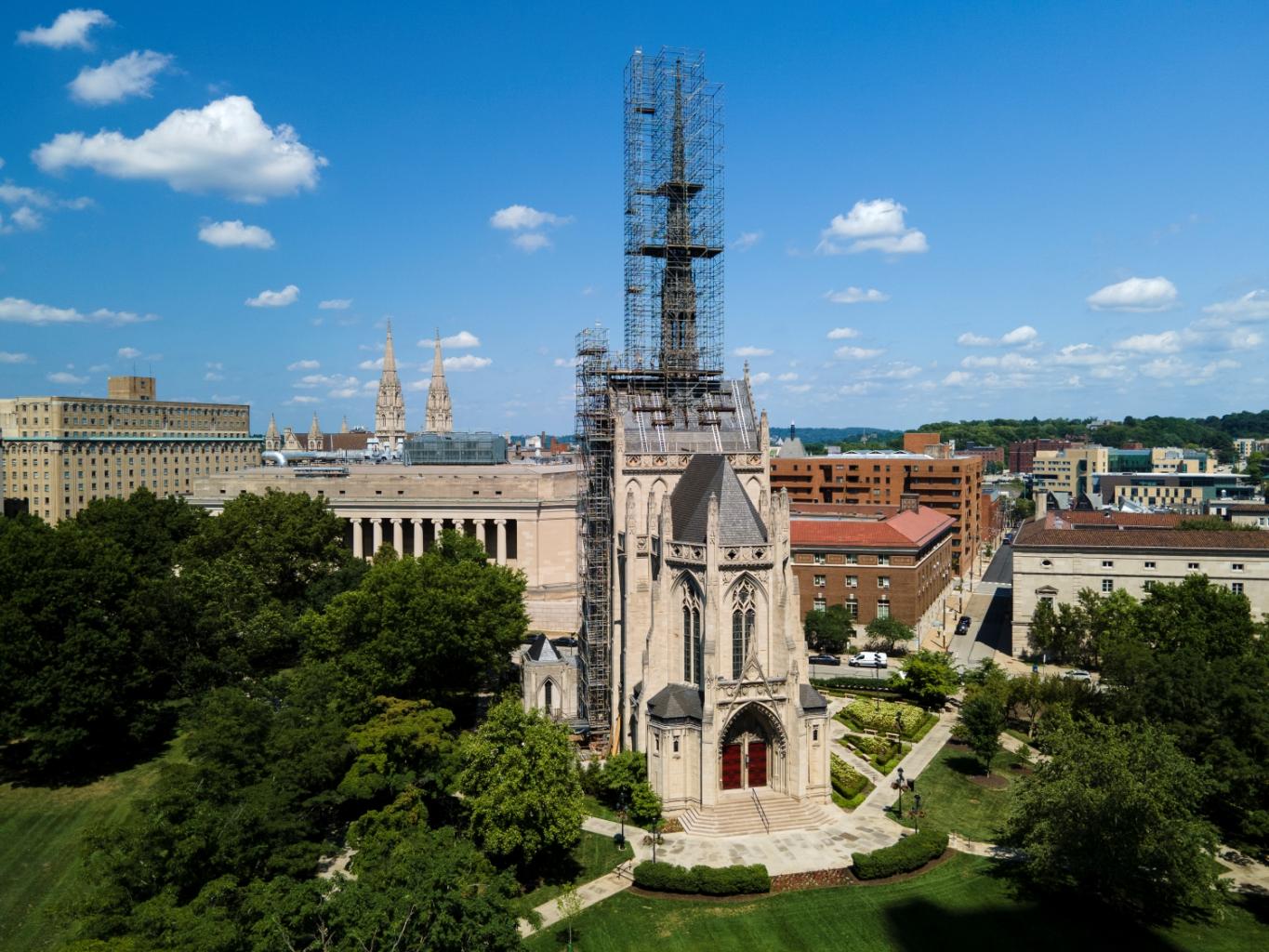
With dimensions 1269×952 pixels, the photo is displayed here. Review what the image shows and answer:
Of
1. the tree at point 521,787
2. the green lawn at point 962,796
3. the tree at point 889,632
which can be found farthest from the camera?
the tree at point 889,632

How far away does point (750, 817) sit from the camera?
4512 cm

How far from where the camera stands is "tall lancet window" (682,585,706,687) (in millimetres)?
47344

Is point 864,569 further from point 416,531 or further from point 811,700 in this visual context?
point 416,531

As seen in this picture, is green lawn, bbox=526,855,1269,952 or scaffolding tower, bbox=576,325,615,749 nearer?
green lawn, bbox=526,855,1269,952

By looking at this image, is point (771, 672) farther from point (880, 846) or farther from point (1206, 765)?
point (1206, 765)

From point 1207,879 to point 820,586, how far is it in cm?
5416

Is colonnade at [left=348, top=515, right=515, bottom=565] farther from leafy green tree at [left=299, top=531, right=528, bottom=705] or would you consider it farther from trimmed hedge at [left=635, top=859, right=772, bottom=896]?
trimmed hedge at [left=635, top=859, right=772, bottom=896]

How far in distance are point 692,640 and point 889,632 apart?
3960 centimetres

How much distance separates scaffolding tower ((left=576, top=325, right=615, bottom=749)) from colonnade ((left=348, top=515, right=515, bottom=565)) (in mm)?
42137

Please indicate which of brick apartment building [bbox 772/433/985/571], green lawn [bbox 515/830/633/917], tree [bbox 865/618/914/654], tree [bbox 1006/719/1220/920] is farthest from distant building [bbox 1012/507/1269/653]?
green lawn [bbox 515/830/633/917]

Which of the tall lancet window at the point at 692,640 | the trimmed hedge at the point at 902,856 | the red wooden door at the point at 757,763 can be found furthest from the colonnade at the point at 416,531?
the trimmed hedge at the point at 902,856

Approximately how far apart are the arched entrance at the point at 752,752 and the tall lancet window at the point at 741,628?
2.74 m

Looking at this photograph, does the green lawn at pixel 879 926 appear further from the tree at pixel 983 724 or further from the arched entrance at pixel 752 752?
the tree at pixel 983 724

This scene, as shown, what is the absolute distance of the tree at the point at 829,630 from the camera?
8175 cm
